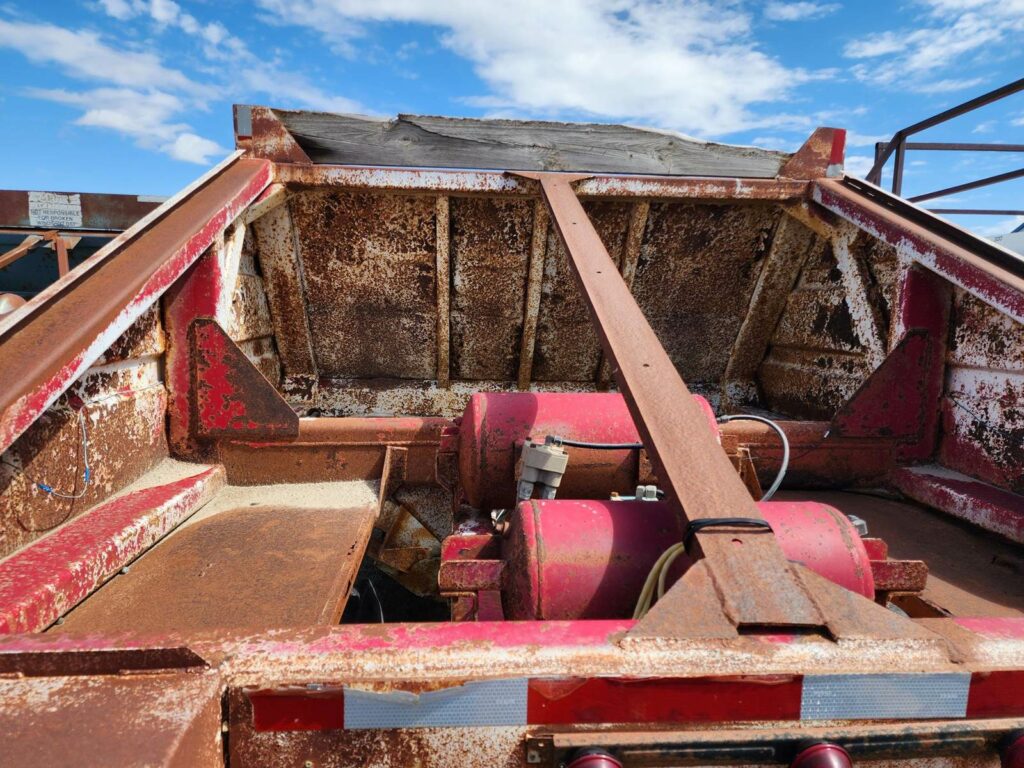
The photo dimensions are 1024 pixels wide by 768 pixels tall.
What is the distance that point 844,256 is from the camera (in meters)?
2.71

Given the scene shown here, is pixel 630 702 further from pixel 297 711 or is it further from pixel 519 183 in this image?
pixel 519 183

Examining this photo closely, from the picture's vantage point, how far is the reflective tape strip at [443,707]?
75cm

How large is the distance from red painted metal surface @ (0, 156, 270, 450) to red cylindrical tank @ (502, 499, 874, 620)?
955 millimetres

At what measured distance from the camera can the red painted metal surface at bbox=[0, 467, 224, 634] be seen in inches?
43.2

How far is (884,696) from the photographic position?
31.3 inches

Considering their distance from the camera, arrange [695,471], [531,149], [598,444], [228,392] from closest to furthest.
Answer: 1. [695,471]
2. [598,444]
3. [228,392]
4. [531,149]

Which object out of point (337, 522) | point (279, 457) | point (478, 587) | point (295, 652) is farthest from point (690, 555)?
point (279, 457)

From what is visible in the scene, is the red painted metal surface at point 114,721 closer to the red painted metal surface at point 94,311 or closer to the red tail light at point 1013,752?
the red painted metal surface at point 94,311

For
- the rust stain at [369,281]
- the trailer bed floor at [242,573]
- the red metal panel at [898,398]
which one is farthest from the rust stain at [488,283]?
the red metal panel at [898,398]

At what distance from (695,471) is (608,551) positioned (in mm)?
230

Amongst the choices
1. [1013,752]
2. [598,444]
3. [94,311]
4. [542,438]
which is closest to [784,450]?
[598,444]

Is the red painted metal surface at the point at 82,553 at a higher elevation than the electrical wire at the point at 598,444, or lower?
lower

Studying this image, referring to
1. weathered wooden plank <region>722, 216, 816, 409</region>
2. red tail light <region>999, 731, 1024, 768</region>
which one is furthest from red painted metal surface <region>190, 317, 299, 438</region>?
weathered wooden plank <region>722, 216, 816, 409</region>

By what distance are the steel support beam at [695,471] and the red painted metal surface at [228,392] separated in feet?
3.69
